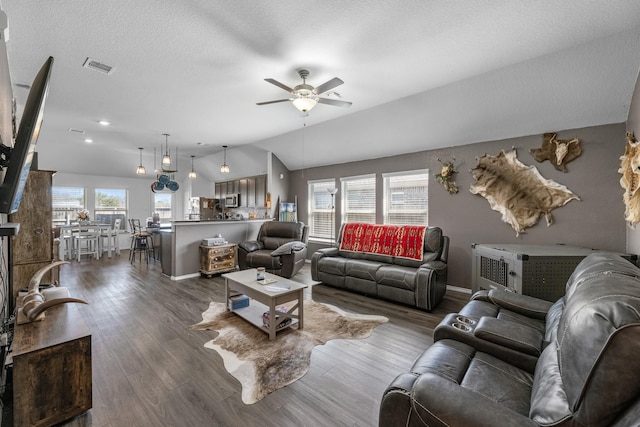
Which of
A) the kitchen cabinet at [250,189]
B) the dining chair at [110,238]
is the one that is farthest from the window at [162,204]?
the kitchen cabinet at [250,189]

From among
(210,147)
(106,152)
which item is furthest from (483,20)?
(106,152)

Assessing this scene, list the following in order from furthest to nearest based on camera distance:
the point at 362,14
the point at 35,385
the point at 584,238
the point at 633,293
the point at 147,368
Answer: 1. the point at 584,238
2. the point at 147,368
3. the point at 362,14
4. the point at 35,385
5. the point at 633,293

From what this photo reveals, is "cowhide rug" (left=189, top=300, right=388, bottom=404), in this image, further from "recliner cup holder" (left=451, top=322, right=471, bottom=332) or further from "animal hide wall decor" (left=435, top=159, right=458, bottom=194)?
"animal hide wall decor" (left=435, top=159, right=458, bottom=194)

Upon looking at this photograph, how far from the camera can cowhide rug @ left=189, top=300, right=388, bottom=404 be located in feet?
7.17

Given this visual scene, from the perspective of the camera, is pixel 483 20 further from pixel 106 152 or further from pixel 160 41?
pixel 106 152

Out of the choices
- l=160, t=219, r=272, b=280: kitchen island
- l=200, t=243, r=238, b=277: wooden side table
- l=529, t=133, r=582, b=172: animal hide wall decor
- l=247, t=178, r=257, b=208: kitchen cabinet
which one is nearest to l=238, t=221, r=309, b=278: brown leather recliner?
l=200, t=243, r=238, b=277: wooden side table

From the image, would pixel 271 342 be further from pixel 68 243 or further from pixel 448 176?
pixel 68 243

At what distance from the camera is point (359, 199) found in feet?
19.6

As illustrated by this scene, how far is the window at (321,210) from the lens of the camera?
646cm

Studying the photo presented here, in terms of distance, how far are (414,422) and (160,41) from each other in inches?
131

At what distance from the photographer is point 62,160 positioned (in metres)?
7.48

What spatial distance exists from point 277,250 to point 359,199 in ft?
7.14

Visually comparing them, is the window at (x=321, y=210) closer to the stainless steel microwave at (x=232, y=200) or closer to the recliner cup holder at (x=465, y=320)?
the stainless steel microwave at (x=232, y=200)

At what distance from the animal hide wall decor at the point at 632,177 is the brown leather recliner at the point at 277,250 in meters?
4.33
